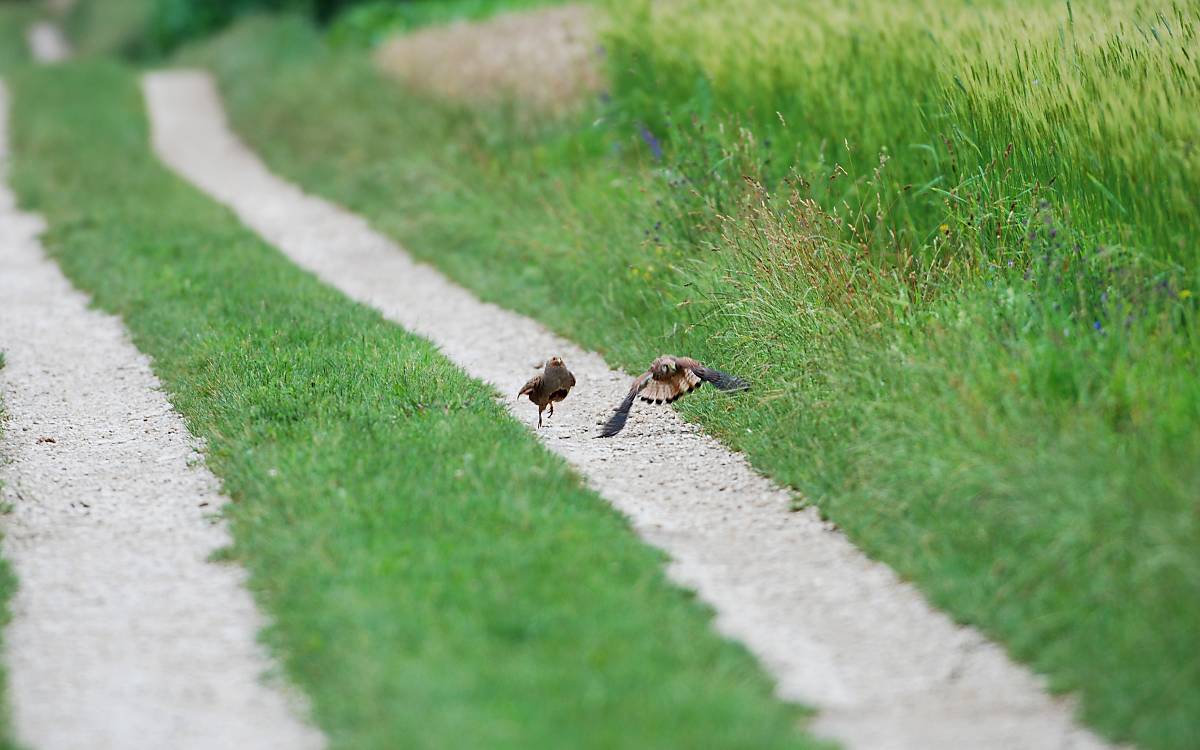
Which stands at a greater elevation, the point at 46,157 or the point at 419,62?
the point at 419,62

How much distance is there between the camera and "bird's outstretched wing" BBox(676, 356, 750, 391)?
6.59 meters

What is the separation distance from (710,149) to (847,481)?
3.80m

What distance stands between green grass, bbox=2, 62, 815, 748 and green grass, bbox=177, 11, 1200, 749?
102 centimetres

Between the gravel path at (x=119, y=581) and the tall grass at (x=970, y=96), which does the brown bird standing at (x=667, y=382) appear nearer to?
the tall grass at (x=970, y=96)

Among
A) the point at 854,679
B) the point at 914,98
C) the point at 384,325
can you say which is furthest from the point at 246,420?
the point at 914,98

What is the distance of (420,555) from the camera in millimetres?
4941

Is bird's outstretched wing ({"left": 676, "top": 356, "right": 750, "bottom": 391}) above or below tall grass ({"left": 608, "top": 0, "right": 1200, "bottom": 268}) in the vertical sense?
below

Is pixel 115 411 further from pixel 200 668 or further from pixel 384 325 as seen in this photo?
pixel 200 668

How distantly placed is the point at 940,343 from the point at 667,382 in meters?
1.40

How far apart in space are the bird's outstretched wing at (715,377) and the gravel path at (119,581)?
233cm

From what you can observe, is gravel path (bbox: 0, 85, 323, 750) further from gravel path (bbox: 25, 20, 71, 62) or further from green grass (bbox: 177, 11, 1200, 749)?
gravel path (bbox: 25, 20, 71, 62)

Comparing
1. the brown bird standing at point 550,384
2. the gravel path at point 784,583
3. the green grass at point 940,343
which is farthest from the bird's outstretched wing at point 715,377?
the brown bird standing at point 550,384

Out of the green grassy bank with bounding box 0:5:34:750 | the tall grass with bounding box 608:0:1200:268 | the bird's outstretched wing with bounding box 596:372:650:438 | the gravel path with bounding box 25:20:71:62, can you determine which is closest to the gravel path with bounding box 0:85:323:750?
the green grassy bank with bounding box 0:5:34:750

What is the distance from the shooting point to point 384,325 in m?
8.35
